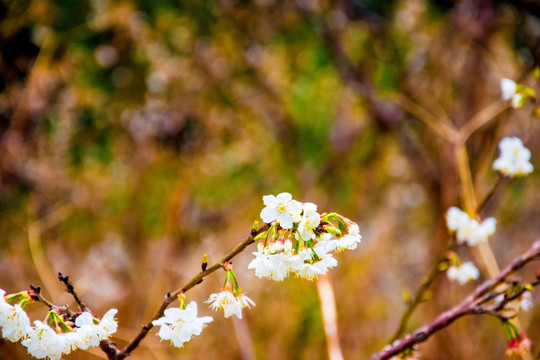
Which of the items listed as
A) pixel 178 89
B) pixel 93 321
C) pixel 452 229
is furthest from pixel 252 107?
pixel 93 321

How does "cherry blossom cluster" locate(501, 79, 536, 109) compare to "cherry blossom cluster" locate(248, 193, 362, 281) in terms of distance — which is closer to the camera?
"cherry blossom cluster" locate(248, 193, 362, 281)

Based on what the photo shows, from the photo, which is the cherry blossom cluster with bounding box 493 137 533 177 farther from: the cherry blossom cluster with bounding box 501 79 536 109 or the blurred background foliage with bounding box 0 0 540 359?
the blurred background foliage with bounding box 0 0 540 359

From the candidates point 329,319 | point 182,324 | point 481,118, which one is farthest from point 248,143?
point 182,324

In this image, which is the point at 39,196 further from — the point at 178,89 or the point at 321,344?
the point at 321,344

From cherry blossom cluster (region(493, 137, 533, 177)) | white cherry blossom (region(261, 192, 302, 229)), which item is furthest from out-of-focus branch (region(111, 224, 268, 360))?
cherry blossom cluster (region(493, 137, 533, 177))

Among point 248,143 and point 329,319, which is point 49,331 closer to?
point 329,319

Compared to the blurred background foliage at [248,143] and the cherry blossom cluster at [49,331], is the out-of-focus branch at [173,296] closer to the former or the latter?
the cherry blossom cluster at [49,331]

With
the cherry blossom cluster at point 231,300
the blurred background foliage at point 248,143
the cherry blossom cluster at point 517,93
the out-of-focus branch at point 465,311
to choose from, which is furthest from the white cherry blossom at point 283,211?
the blurred background foliage at point 248,143
